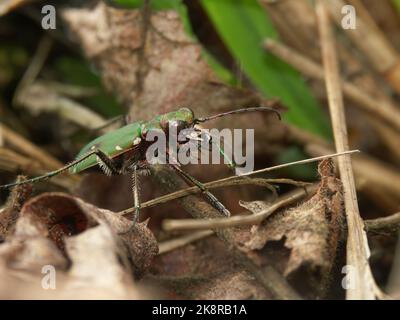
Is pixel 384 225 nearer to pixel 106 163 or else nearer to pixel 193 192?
pixel 193 192

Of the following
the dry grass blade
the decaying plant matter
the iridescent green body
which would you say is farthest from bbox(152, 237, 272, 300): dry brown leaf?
the dry grass blade

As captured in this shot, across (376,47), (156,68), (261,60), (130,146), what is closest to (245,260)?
(130,146)

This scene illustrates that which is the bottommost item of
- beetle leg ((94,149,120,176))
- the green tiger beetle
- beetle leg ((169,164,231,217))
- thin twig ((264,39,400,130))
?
beetle leg ((169,164,231,217))

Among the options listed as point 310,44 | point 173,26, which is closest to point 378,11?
point 310,44

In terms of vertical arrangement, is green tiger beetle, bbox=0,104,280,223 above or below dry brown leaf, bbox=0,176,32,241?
above

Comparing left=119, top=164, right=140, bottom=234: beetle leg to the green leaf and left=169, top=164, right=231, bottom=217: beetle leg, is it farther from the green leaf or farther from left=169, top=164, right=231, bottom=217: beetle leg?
the green leaf

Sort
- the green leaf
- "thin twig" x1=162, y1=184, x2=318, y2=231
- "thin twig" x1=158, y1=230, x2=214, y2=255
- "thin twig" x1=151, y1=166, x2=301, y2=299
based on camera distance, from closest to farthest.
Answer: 1. "thin twig" x1=162, y1=184, x2=318, y2=231
2. "thin twig" x1=151, y1=166, x2=301, y2=299
3. "thin twig" x1=158, y1=230, x2=214, y2=255
4. the green leaf

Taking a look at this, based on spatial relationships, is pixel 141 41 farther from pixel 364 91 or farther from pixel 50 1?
pixel 364 91
